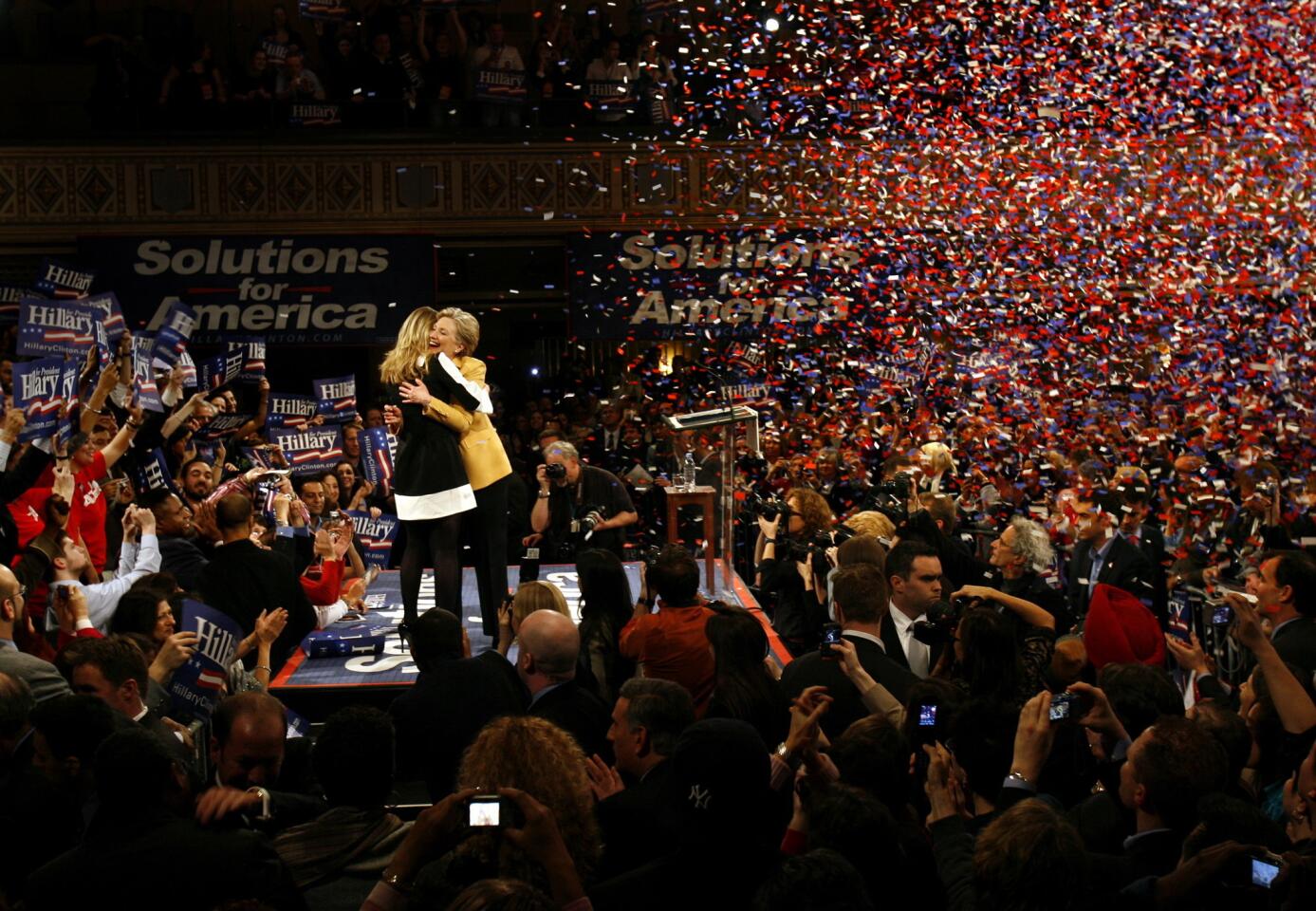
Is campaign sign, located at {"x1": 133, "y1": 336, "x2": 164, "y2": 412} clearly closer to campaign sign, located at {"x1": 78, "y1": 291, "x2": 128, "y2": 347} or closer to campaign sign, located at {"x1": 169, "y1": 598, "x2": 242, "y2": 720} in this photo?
campaign sign, located at {"x1": 78, "y1": 291, "x2": 128, "y2": 347}

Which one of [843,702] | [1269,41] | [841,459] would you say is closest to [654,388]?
[841,459]

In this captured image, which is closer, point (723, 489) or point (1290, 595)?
point (1290, 595)

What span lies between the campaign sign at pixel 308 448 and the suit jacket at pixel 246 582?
11.5 feet

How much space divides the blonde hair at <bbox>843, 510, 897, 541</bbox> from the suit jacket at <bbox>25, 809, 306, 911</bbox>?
15.5 feet

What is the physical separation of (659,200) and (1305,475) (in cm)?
751

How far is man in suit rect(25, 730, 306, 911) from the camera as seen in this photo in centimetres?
292

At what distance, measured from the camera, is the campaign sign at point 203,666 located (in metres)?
4.74

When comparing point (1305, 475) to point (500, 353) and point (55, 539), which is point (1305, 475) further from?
point (500, 353)

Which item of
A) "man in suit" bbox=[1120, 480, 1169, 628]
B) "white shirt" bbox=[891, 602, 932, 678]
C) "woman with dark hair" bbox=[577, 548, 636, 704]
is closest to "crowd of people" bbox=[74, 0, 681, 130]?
"man in suit" bbox=[1120, 480, 1169, 628]

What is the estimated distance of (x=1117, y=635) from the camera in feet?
18.1

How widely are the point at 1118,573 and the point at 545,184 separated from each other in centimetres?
899

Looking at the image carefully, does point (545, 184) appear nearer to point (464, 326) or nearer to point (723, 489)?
point (723, 489)

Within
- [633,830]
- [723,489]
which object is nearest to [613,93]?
[723,489]

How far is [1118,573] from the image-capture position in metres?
7.50
